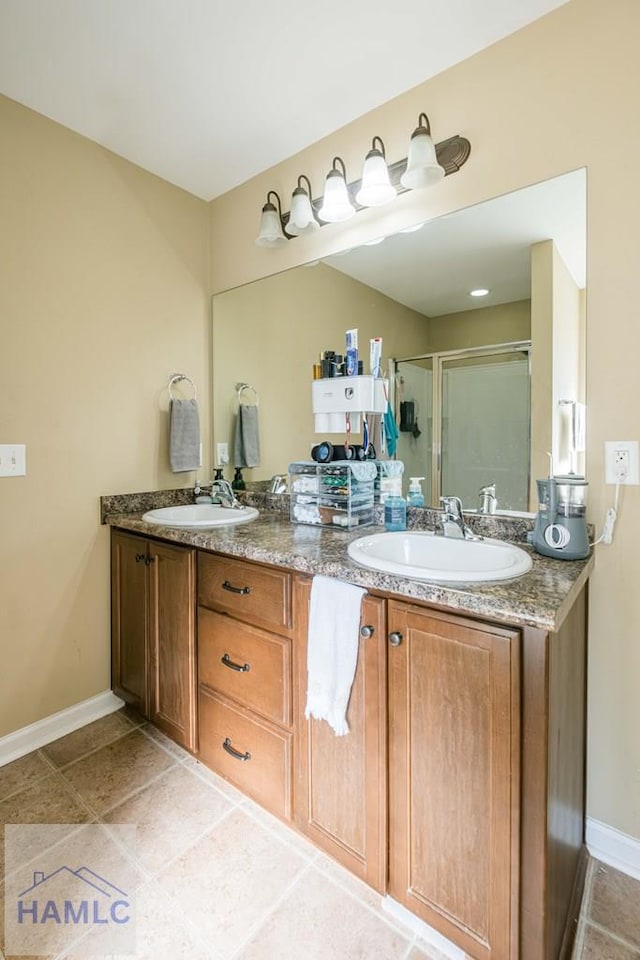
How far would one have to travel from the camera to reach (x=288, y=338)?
206 cm

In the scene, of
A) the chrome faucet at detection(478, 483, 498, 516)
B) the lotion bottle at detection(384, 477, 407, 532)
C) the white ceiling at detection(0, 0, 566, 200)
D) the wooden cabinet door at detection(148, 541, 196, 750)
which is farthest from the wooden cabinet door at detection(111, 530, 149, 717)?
the white ceiling at detection(0, 0, 566, 200)

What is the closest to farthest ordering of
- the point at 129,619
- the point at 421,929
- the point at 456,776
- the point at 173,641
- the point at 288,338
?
1. the point at 456,776
2. the point at 421,929
3. the point at 173,641
4. the point at 129,619
5. the point at 288,338

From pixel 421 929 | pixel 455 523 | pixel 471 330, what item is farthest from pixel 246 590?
pixel 471 330

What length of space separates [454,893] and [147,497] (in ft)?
5.79

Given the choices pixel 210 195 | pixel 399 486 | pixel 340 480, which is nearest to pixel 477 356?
pixel 399 486

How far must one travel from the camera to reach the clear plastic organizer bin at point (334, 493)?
1627mm

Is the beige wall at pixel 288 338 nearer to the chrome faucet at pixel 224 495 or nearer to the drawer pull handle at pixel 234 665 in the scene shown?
the chrome faucet at pixel 224 495

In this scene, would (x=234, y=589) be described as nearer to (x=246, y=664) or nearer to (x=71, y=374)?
(x=246, y=664)

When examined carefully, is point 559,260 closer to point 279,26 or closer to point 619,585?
point 619,585

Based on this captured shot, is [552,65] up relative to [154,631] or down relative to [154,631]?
up

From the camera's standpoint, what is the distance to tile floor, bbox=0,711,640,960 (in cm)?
106

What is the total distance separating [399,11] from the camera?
133cm

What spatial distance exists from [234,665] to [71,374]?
1.31 m

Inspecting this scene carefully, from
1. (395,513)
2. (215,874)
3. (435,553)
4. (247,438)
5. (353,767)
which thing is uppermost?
(247,438)
